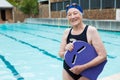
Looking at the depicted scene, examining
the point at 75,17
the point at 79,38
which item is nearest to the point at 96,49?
the point at 79,38

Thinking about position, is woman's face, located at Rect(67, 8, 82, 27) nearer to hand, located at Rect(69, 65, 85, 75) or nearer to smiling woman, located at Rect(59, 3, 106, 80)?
smiling woman, located at Rect(59, 3, 106, 80)

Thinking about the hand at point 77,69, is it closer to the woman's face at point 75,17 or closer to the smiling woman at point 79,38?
the smiling woman at point 79,38

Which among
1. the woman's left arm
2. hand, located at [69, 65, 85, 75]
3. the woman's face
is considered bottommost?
hand, located at [69, 65, 85, 75]

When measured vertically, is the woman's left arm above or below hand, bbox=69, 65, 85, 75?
above

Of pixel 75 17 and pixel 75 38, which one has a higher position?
pixel 75 17

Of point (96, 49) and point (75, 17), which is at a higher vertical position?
point (75, 17)

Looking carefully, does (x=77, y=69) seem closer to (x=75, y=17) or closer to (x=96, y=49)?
(x=96, y=49)

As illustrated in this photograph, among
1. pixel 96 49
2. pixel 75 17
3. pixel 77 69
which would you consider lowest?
pixel 77 69

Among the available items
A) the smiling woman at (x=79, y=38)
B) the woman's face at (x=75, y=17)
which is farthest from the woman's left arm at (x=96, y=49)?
the woman's face at (x=75, y=17)

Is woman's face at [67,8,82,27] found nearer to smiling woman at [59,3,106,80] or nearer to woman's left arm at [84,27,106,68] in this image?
smiling woman at [59,3,106,80]

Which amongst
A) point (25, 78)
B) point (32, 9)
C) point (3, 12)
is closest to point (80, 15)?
point (25, 78)

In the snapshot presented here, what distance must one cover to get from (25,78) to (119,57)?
3.75 m

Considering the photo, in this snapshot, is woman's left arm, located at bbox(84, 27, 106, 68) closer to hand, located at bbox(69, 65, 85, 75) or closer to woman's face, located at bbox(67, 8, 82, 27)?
hand, located at bbox(69, 65, 85, 75)

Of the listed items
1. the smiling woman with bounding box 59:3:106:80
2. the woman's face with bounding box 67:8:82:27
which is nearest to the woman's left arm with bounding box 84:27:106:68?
the smiling woman with bounding box 59:3:106:80
